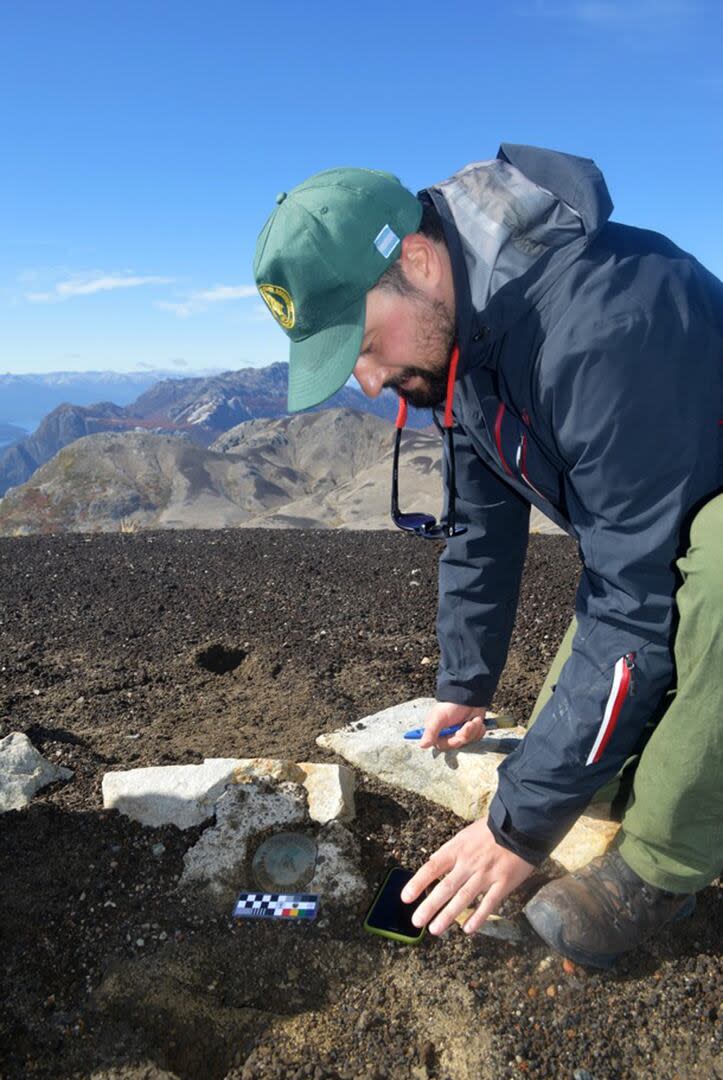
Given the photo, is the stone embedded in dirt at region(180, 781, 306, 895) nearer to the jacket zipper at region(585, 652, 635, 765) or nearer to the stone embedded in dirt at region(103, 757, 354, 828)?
the stone embedded in dirt at region(103, 757, 354, 828)

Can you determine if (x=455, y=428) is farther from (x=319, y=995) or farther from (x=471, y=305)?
(x=319, y=995)

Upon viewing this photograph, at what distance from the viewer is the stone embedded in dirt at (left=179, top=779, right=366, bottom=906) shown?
2578mm

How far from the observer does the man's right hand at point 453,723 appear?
2.91m

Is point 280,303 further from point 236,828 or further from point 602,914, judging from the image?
point 602,914

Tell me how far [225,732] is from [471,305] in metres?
2.28

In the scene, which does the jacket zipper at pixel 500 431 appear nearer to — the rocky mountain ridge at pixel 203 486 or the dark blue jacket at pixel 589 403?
the dark blue jacket at pixel 589 403

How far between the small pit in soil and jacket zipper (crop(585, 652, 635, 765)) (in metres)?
2.97

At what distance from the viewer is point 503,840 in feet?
6.94

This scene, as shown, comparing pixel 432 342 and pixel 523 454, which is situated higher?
pixel 432 342

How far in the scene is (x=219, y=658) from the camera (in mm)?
4785

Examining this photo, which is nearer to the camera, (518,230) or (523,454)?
(518,230)

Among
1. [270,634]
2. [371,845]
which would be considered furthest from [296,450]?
[371,845]

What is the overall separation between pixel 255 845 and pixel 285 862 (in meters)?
0.13

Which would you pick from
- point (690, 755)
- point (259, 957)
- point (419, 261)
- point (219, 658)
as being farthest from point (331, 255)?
point (219, 658)
